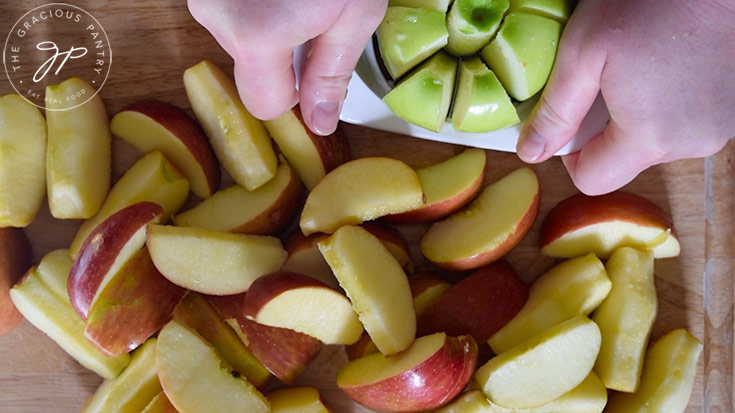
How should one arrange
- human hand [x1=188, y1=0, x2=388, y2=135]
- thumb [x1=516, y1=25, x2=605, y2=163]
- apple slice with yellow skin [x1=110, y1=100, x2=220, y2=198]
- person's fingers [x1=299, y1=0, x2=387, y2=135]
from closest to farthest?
human hand [x1=188, y1=0, x2=388, y2=135], person's fingers [x1=299, y1=0, x2=387, y2=135], thumb [x1=516, y1=25, x2=605, y2=163], apple slice with yellow skin [x1=110, y1=100, x2=220, y2=198]

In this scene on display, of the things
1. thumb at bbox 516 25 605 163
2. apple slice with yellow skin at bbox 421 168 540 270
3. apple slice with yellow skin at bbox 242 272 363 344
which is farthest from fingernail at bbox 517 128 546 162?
apple slice with yellow skin at bbox 242 272 363 344

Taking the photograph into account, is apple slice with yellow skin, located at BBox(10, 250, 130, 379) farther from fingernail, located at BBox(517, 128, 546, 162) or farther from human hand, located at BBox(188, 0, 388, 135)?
fingernail, located at BBox(517, 128, 546, 162)

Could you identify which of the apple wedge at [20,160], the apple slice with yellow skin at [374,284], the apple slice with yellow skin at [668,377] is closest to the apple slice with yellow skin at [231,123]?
the apple slice with yellow skin at [374,284]

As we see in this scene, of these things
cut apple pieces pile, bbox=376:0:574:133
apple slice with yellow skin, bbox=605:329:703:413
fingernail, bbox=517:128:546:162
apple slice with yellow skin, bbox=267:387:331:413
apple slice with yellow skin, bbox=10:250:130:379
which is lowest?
apple slice with yellow skin, bbox=267:387:331:413

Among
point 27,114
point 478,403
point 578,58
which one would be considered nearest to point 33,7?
point 27,114

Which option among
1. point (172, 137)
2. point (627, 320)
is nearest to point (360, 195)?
point (172, 137)
